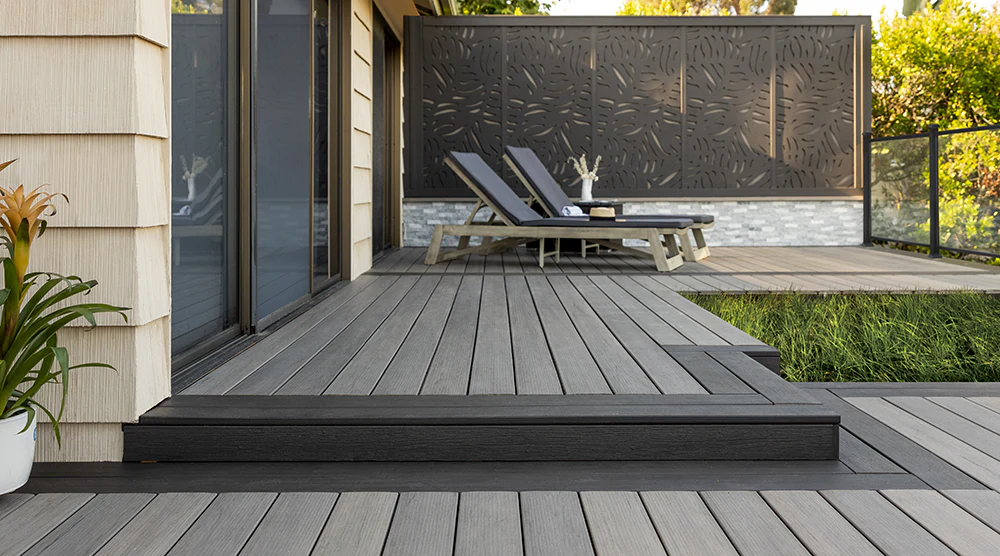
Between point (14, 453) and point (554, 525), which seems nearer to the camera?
point (554, 525)

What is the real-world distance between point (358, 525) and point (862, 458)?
1297mm

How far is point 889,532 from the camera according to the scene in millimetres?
1756

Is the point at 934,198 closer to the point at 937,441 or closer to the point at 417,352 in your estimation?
the point at 937,441

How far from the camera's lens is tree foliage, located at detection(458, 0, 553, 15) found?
15.0 metres

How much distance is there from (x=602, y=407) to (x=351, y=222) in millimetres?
3491

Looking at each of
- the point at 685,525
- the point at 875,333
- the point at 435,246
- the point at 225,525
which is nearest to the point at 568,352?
the point at 685,525

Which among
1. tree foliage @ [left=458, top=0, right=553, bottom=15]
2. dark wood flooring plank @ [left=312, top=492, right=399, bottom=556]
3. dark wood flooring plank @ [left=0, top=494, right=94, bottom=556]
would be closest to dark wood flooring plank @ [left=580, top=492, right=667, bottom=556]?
dark wood flooring plank @ [left=312, top=492, right=399, bottom=556]

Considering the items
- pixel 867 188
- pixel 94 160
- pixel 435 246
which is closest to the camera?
pixel 94 160

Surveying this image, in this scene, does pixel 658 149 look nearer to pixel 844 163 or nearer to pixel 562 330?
pixel 844 163

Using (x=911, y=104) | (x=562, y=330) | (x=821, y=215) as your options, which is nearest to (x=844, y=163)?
(x=821, y=215)

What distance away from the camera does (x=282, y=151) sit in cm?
383

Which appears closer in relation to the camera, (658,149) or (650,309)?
(650,309)

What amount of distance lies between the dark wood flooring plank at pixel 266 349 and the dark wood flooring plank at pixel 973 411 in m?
2.17

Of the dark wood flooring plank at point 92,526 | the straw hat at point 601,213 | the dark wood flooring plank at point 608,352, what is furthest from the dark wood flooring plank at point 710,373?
the straw hat at point 601,213
